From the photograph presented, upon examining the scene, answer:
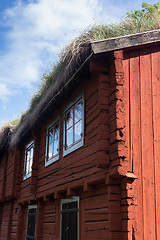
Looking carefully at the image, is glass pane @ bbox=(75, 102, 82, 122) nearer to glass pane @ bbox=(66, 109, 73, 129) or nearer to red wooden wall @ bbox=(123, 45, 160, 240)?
glass pane @ bbox=(66, 109, 73, 129)

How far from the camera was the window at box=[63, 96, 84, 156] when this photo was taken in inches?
248

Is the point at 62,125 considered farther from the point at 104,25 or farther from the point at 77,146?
the point at 104,25

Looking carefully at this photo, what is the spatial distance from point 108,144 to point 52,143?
3288 millimetres

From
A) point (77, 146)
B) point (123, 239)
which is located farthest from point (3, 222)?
point (123, 239)

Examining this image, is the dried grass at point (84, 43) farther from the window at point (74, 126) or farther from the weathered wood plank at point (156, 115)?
the weathered wood plank at point (156, 115)

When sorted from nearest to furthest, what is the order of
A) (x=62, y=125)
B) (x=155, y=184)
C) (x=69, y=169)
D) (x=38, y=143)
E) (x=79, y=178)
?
(x=155, y=184) → (x=79, y=178) → (x=69, y=169) → (x=62, y=125) → (x=38, y=143)

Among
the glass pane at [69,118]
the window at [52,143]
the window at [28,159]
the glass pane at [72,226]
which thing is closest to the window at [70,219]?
Result: the glass pane at [72,226]

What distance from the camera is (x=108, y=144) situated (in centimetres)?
508

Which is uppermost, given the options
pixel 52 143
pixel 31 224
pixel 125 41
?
pixel 125 41

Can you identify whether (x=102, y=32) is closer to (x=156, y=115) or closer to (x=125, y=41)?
(x=125, y=41)

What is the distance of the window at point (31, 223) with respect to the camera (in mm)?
8975

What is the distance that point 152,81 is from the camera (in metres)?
5.61

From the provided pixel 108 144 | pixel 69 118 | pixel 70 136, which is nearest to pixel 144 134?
pixel 108 144

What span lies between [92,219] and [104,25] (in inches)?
146
